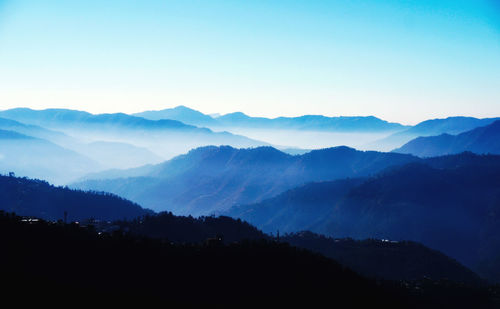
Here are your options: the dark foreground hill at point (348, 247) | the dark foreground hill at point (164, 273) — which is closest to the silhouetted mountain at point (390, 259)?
the dark foreground hill at point (348, 247)

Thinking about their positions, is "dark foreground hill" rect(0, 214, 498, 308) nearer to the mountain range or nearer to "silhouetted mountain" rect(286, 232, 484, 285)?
the mountain range

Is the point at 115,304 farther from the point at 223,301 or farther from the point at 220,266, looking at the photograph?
the point at 220,266

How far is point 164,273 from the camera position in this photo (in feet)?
264

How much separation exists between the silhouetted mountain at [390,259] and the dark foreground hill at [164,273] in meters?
37.6

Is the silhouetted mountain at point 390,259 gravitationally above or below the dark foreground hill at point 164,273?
below

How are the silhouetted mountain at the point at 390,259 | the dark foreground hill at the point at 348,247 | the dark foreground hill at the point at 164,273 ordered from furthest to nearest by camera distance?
1. the silhouetted mountain at the point at 390,259
2. the dark foreground hill at the point at 348,247
3. the dark foreground hill at the point at 164,273

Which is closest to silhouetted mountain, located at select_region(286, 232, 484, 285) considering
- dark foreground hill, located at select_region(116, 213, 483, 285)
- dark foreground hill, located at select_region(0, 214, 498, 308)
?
dark foreground hill, located at select_region(116, 213, 483, 285)

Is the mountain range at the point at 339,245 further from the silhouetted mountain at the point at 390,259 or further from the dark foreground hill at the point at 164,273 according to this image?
the dark foreground hill at the point at 164,273

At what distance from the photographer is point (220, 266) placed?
281ft

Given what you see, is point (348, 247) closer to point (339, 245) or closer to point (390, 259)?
point (339, 245)

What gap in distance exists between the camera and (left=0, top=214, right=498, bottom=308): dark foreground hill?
67250 millimetres

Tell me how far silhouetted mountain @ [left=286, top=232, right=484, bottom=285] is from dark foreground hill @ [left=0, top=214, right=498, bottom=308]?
123ft

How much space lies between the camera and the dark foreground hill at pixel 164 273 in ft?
221

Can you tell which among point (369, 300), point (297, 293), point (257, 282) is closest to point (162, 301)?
point (257, 282)
